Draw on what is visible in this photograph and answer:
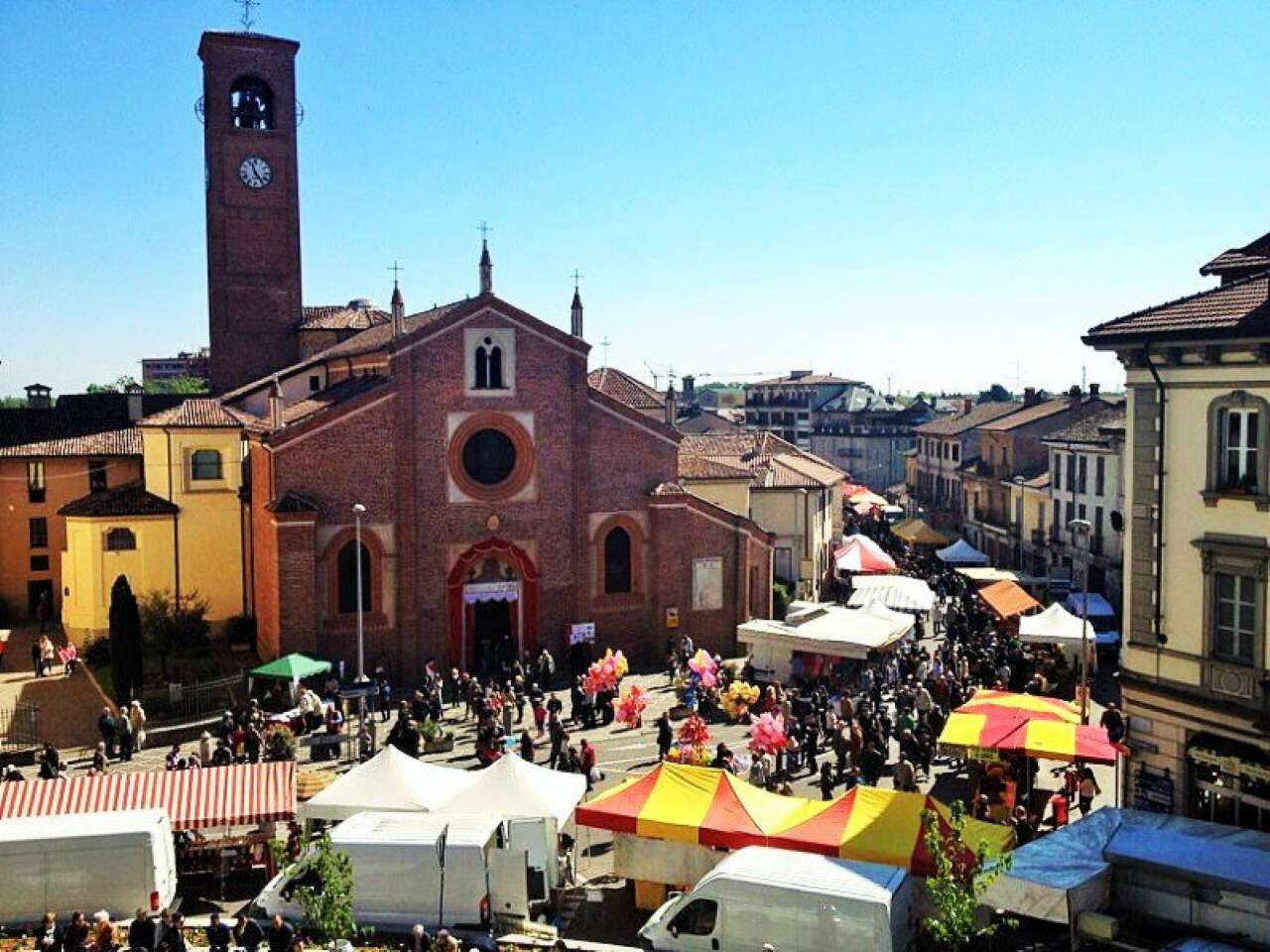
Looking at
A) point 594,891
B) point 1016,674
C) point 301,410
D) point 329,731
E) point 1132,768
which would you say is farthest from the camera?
point 301,410

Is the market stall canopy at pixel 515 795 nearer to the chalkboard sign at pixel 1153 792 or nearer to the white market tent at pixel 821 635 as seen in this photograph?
the chalkboard sign at pixel 1153 792

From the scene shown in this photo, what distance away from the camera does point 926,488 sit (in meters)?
78.4

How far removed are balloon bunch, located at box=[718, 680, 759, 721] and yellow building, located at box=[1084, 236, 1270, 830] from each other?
402 inches

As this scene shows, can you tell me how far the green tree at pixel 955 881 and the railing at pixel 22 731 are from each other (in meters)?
22.8

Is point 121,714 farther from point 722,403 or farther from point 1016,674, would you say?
point 722,403

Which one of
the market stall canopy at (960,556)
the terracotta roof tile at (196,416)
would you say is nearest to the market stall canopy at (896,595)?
the market stall canopy at (960,556)

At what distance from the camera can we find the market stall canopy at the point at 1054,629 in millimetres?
33406

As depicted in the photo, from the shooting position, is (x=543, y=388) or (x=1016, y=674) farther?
(x=543, y=388)

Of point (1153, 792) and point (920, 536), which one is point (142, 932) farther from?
point (920, 536)

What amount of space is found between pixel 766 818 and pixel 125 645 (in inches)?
798

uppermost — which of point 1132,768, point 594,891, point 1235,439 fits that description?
point 1235,439

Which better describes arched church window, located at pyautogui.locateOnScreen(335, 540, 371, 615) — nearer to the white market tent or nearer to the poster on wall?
the poster on wall

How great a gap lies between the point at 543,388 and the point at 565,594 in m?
6.47

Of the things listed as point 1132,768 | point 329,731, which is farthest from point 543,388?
point 1132,768
